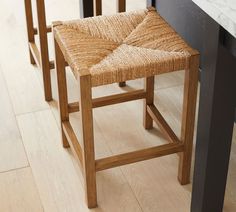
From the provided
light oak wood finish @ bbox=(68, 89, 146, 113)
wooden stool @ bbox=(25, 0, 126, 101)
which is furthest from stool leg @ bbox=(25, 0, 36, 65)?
light oak wood finish @ bbox=(68, 89, 146, 113)

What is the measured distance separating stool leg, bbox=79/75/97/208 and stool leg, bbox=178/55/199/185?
288 millimetres

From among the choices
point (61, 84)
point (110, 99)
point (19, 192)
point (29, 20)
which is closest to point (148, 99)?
point (110, 99)

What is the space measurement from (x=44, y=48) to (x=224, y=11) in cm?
119

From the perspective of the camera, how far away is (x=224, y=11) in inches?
35.6

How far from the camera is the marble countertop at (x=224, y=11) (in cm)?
89

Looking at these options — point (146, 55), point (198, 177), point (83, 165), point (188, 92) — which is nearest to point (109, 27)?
point (146, 55)

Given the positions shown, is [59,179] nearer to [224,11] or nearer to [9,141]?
[9,141]

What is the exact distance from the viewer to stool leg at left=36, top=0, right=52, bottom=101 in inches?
75.8

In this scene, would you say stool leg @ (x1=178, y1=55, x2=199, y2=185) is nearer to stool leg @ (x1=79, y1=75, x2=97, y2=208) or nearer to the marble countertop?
stool leg @ (x1=79, y1=75, x2=97, y2=208)

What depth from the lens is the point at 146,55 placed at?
4.62 feet

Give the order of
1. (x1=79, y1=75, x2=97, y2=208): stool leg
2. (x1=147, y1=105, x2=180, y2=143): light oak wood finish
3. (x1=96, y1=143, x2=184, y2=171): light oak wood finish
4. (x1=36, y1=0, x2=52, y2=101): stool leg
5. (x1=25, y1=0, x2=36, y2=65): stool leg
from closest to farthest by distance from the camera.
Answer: (x1=79, y1=75, x2=97, y2=208): stool leg < (x1=96, y1=143, x2=184, y2=171): light oak wood finish < (x1=147, y1=105, x2=180, y2=143): light oak wood finish < (x1=36, y1=0, x2=52, y2=101): stool leg < (x1=25, y1=0, x2=36, y2=65): stool leg

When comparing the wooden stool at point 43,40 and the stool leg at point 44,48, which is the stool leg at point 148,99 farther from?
the stool leg at point 44,48

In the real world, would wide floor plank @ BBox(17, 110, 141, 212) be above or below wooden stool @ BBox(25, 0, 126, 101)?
below

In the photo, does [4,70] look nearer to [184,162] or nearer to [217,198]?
[184,162]
